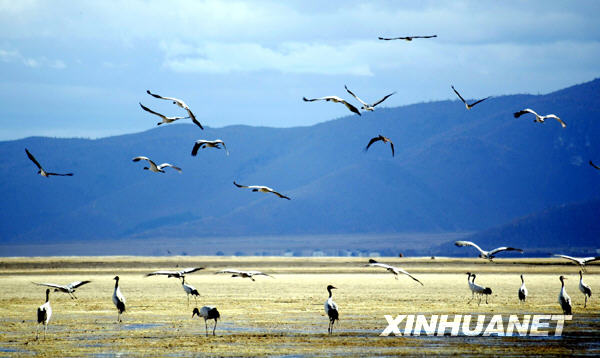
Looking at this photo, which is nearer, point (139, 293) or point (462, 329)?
point (462, 329)

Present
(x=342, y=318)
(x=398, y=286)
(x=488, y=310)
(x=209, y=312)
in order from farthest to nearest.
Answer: (x=398, y=286) → (x=488, y=310) → (x=342, y=318) → (x=209, y=312)

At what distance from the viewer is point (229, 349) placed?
23078 millimetres

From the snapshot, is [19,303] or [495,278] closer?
[19,303]

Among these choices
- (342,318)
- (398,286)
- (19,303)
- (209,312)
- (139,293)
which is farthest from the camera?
(398,286)

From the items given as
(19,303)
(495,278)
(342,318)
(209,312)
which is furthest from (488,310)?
(495,278)

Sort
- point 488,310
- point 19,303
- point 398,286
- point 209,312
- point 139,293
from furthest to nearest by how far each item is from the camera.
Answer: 1. point 398,286
2. point 139,293
3. point 19,303
4. point 488,310
5. point 209,312

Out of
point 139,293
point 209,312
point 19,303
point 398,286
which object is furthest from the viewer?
point 398,286

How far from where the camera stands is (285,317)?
3058 cm

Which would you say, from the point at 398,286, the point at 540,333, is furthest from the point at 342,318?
the point at 398,286

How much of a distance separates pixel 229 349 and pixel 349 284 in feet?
95.0

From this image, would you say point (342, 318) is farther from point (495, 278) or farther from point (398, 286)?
point (495, 278)

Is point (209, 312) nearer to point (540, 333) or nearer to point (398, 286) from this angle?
point (540, 333)

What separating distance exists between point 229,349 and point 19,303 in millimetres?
16672

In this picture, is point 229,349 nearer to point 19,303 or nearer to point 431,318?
point 431,318
